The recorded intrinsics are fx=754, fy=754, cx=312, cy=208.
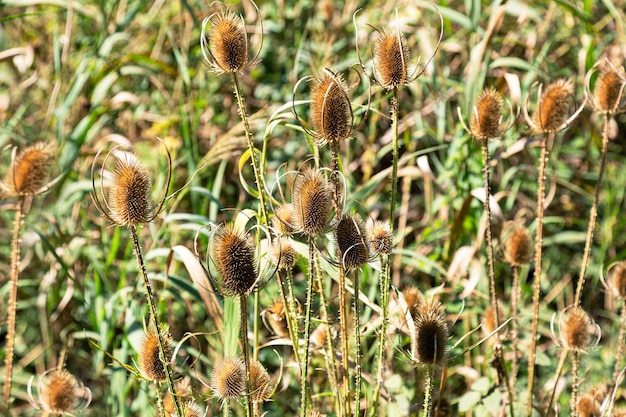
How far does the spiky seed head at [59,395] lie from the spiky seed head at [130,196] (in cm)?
48

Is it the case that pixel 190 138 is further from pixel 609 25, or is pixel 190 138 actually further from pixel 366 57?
pixel 609 25

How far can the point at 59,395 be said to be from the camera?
5.14ft

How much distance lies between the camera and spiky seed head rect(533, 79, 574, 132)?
1626 millimetres

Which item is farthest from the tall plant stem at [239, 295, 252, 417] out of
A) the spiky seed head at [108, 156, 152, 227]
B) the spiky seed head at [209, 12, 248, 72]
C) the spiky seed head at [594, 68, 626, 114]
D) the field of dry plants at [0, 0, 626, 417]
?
the spiky seed head at [594, 68, 626, 114]

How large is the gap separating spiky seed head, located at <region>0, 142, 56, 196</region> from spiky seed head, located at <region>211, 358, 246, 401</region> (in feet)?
2.57

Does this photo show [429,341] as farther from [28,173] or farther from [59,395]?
[28,173]

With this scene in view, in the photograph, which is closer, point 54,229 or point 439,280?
point 439,280

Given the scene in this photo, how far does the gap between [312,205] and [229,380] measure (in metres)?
0.34

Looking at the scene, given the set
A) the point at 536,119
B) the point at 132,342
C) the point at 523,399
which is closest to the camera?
the point at 536,119

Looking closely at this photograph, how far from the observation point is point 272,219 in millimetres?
1656

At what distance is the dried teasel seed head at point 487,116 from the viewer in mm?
1570

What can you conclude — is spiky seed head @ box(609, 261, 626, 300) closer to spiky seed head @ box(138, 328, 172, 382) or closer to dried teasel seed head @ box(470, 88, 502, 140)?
dried teasel seed head @ box(470, 88, 502, 140)

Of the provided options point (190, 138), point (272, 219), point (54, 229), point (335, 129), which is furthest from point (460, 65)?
point (335, 129)

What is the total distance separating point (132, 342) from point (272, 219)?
706 millimetres
